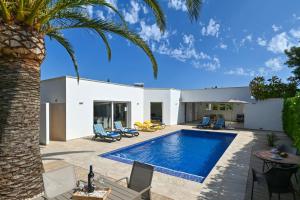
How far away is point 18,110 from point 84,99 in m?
10.5

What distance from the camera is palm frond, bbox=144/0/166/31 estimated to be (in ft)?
17.8

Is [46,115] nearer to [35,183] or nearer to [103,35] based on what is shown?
[103,35]

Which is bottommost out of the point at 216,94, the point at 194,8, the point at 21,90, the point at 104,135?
the point at 104,135

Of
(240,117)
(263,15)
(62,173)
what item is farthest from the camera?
(240,117)

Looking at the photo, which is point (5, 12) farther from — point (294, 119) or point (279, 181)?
point (294, 119)

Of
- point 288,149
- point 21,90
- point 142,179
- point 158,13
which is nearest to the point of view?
point 142,179

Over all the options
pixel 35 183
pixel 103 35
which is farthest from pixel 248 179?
pixel 103 35

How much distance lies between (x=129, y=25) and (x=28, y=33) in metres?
3.38

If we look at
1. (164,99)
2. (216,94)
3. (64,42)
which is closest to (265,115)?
(216,94)

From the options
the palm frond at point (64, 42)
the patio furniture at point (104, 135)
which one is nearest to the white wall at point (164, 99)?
the patio furniture at point (104, 135)

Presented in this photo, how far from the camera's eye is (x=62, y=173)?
4.34m

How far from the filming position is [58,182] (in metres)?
4.18

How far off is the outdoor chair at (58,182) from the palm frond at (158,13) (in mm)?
4717

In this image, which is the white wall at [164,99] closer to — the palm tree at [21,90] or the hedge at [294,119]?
the hedge at [294,119]
